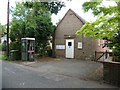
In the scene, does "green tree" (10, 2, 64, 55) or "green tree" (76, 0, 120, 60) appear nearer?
"green tree" (76, 0, 120, 60)

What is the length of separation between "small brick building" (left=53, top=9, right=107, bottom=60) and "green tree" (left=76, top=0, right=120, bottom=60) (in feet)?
17.0

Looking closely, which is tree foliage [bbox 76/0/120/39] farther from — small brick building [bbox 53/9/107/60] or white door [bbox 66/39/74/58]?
white door [bbox 66/39/74/58]

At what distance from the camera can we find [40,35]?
39.1ft

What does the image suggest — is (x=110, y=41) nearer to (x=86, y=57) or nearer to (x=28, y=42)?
(x=86, y=57)

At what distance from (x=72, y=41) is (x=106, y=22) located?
7.24 metres

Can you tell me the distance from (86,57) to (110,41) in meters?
5.34

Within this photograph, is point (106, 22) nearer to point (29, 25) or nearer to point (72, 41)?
point (72, 41)

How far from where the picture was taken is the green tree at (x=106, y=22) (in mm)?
4195

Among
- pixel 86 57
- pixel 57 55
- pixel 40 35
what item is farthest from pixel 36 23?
pixel 86 57

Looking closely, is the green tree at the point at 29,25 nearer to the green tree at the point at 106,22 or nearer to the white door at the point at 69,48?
the white door at the point at 69,48

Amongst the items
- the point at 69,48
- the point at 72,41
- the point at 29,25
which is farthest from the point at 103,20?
the point at 29,25

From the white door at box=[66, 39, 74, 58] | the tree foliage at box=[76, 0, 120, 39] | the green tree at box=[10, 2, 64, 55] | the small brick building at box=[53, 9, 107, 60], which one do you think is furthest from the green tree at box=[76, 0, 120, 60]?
the white door at box=[66, 39, 74, 58]

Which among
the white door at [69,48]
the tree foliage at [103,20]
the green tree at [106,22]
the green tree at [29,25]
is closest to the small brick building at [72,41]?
the white door at [69,48]

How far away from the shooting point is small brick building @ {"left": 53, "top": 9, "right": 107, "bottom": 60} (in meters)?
10.9
